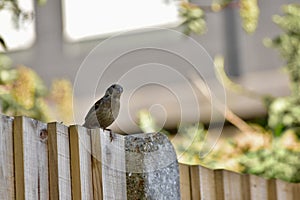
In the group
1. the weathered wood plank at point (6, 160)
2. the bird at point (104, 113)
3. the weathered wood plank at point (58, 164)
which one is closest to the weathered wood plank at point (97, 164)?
the weathered wood plank at point (58, 164)

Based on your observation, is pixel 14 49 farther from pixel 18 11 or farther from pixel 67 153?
pixel 67 153

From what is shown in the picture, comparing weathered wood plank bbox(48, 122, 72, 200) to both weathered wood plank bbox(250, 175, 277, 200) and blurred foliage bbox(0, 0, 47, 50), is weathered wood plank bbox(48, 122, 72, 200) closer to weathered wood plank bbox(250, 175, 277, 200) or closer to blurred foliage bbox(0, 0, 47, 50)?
weathered wood plank bbox(250, 175, 277, 200)

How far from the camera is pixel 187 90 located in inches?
320

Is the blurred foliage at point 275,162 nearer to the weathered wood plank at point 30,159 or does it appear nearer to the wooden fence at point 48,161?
the wooden fence at point 48,161

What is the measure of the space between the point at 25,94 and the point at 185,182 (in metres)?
1.36

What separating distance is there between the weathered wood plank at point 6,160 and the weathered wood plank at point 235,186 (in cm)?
142

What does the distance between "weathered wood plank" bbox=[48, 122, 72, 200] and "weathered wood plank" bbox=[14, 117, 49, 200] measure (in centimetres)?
2

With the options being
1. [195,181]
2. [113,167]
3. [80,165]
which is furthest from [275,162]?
[80,165]

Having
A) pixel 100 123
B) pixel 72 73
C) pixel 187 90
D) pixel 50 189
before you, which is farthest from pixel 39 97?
pixel 72 73

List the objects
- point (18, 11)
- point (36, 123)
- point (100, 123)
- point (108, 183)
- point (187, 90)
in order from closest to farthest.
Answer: point (36, 123), point (108, 183), point (100, 123), point (18, 11), point (187, 90)

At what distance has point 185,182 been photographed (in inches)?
125

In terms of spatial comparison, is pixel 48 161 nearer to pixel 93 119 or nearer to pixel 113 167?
pixel 113 167

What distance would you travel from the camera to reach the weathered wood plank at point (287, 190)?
3.89 meters

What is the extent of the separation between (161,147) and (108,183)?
22 centimetres
